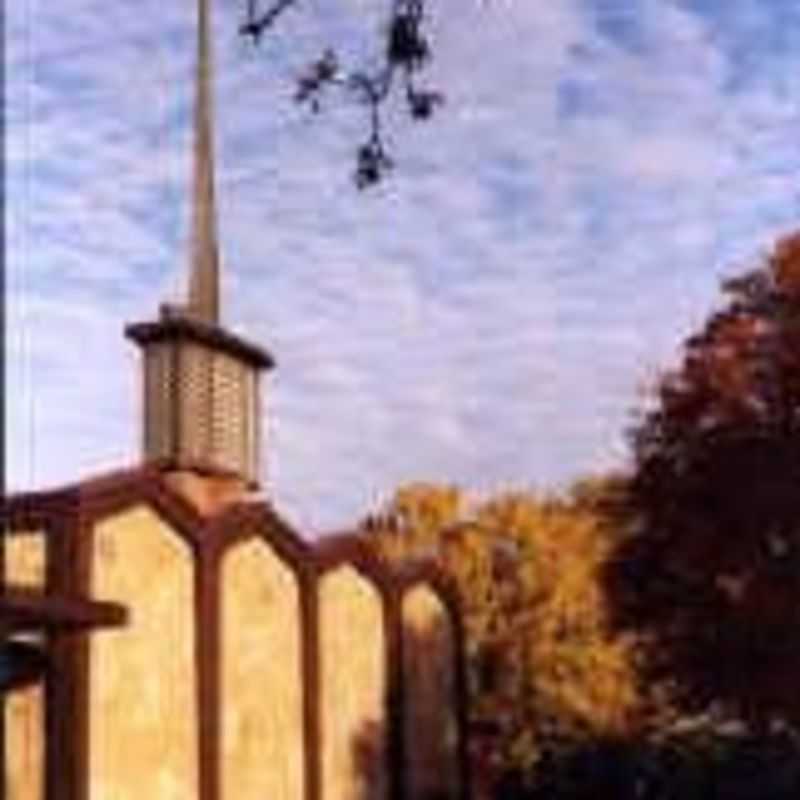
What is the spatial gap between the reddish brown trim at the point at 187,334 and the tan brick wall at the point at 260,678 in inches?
183

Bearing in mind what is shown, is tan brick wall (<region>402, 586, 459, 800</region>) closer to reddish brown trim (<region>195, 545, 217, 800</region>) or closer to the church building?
the church building

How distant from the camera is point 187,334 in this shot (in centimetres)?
4262

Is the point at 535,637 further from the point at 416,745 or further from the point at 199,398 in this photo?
the point at 199,398

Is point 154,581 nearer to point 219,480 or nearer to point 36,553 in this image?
point 36,553

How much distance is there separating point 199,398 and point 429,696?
25.7 ft

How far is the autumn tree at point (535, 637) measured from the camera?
226 feet

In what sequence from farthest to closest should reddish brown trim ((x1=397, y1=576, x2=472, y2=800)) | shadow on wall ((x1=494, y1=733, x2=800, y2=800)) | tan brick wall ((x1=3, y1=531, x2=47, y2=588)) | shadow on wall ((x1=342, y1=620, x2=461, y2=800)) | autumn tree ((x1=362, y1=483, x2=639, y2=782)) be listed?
1. autumn tree ((x1=362, y1=483, x2=639, y2=782))
2. shadow on wall ((x1=494, y1=733, x2=800, y2=800))
3. reddish brown trim ((x1=397, y1=576, x2=472, y2=800))
4. shadow on wall ((x1=342, y1=620, x2=461, y2=800))
5. tan brick wall ((x1=3, y1=531, x2=47, y2=588))

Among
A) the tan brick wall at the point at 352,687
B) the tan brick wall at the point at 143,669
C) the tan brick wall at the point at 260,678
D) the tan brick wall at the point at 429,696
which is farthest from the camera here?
the tan brick wall at the point at 429,696

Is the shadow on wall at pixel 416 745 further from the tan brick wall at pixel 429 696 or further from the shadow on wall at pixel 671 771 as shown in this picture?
the shadow on wall at pixel 671 771

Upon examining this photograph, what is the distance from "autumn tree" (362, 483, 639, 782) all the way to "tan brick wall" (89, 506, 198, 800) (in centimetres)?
3038

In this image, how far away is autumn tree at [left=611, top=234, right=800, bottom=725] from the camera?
46.7 meters

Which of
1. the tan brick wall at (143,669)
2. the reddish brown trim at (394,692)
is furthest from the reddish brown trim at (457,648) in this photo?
the tan brick wall at (143,669)

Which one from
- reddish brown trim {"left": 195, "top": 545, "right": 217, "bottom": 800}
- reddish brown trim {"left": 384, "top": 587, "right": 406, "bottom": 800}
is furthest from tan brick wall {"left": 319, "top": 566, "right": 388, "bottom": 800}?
reddish brown trim {"left": 195, "top": 545, "right": 217, "bottom": 800}

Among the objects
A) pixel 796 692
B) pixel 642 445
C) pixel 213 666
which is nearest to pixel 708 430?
pixel 642 445
